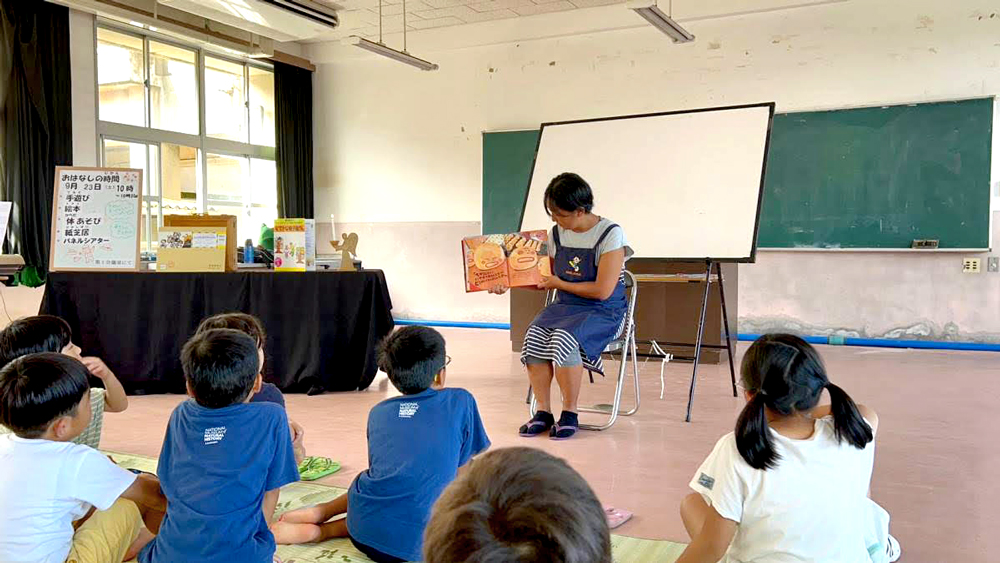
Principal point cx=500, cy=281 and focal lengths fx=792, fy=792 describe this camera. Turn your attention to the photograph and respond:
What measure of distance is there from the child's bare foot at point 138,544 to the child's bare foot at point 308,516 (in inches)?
14.5

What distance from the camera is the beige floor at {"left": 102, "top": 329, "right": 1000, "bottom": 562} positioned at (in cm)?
245

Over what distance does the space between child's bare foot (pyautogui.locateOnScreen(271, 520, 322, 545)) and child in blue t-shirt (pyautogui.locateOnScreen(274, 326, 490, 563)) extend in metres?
0.19

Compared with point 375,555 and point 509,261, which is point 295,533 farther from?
point 509,261

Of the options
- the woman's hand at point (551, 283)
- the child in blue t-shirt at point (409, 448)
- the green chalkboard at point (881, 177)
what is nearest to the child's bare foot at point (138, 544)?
the child in blue t-shirt at point (409, 448)

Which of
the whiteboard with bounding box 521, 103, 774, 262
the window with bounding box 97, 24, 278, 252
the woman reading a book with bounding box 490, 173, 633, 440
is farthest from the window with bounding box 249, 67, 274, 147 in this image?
the woman reading a book with bounding box 490, 173, 633, 440

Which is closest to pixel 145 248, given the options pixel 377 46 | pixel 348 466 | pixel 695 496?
pixel 377 46

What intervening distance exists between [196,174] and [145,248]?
39.6 inches

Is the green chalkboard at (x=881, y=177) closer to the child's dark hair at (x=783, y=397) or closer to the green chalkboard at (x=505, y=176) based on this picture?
the green chalkboard at (x=505, y=176)

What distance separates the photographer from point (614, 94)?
7.65 m

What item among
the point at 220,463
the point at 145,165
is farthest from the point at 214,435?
the point at 145,165

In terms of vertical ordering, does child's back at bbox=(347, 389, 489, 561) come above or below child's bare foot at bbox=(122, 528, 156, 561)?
above

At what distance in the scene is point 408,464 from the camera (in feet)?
6.23

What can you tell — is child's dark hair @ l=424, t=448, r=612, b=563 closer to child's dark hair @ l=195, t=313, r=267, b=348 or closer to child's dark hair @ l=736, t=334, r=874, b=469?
child's dark hair @ l=736, t=334, r=874, b=469

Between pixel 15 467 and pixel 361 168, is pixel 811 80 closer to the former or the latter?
pixel 361 168
